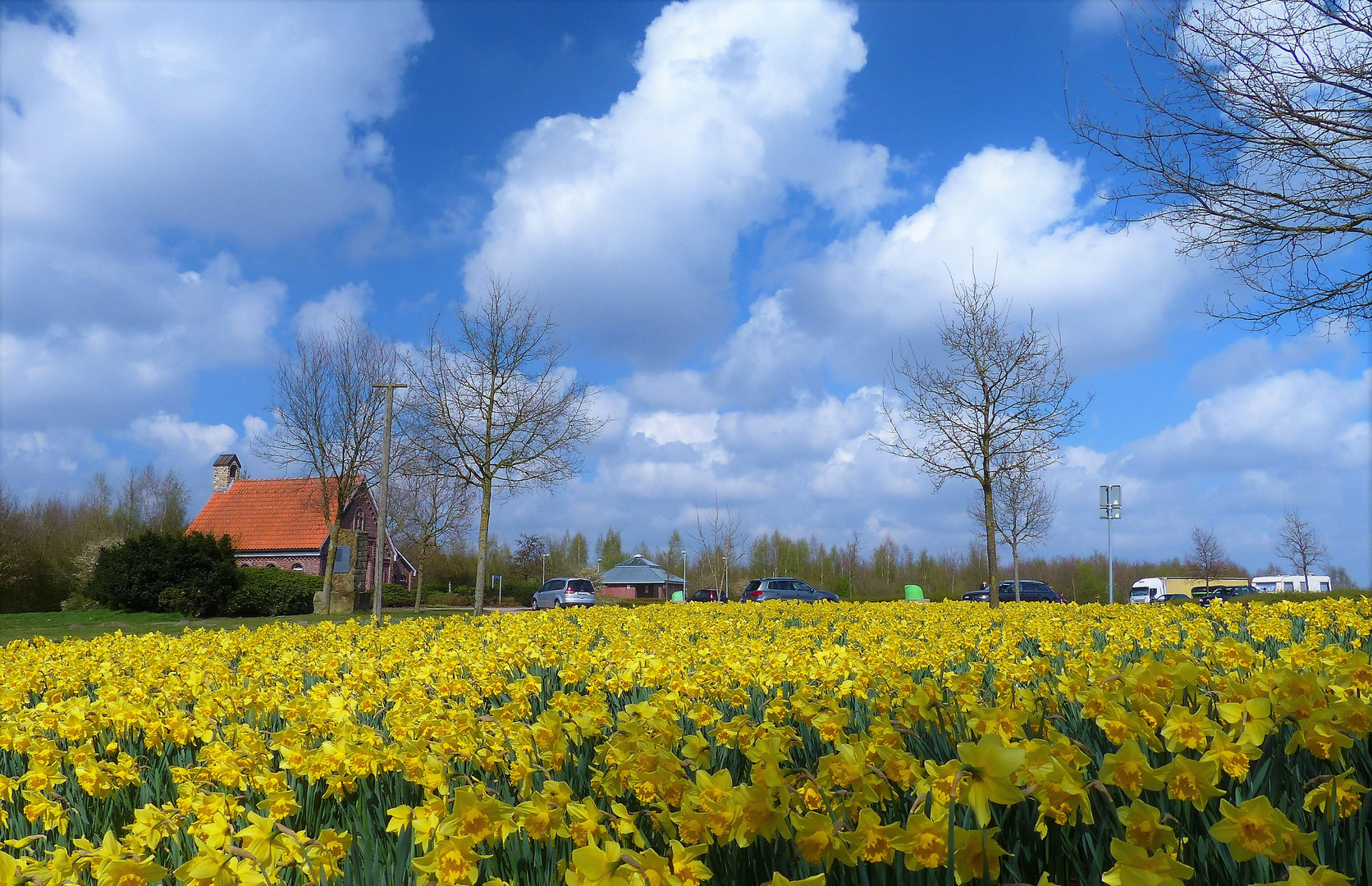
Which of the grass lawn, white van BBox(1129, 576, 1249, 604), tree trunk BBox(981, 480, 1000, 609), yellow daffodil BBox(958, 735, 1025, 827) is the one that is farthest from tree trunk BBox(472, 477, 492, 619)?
white van BBox(1129, 576, 1249, 604)

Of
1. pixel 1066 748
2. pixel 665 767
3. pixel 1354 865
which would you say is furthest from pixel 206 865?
pixel 1354 865

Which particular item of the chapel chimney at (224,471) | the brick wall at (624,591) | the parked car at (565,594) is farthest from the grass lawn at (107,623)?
the brick wall at (624,591)

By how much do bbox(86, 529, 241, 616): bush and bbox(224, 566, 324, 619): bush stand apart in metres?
1.17

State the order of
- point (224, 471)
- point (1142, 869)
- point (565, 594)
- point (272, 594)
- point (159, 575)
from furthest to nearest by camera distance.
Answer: point (224, 471) → point (565, 594) → point (272, 594) → point (159, 575) → point (1142, 869)

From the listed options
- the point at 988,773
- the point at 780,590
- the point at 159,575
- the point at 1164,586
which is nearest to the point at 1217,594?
the point at 780,590

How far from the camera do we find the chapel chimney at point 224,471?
41375 mm

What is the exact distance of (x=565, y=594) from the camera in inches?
1248

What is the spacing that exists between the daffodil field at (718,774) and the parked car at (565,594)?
2629 centimetres

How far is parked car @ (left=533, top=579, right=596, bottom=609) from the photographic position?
1230 inches

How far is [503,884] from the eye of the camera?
5.62ft

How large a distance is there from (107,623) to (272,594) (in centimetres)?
683

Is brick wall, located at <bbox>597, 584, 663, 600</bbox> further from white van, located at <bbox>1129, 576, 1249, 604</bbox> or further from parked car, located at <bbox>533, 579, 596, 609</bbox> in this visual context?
white van, located at <bbox>1129, 576, 1249, 604</bbox>

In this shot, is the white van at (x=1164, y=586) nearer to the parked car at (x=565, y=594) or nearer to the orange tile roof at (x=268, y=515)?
the parked car at (x=565, y=594)

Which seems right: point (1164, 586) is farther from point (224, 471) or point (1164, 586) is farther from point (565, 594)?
point (224, 471)
